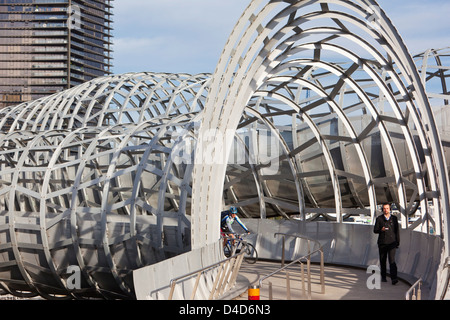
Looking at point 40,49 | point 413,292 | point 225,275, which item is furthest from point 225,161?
point 40,49

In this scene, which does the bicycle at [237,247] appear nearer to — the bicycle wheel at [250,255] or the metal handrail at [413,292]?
the bicycle wheel at [250,255]

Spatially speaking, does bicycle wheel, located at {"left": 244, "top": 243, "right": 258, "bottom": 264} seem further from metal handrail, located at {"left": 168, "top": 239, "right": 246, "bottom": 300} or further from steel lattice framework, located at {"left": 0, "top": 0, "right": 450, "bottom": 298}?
metal handrail, located at {"left": 168, "top": 239, "right": 246, "bottom": 300}

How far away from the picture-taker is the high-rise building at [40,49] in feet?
470

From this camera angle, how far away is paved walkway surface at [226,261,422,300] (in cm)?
1363

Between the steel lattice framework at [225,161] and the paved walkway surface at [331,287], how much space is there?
195 cm

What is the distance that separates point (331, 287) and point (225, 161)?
3.99m

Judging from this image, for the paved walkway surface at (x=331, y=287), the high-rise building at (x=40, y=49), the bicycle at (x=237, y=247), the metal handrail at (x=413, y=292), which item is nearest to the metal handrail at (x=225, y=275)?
the paved walkway surface at (x=331, y=287)

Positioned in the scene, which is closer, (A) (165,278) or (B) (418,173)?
(A) (165,278)

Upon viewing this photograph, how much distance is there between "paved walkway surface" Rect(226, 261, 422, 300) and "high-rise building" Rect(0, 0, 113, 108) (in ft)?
431

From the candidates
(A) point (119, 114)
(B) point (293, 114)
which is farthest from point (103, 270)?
(A) point (119, 114)

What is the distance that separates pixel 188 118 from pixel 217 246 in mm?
10651

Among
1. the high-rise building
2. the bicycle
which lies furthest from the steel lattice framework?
the high-rise building
